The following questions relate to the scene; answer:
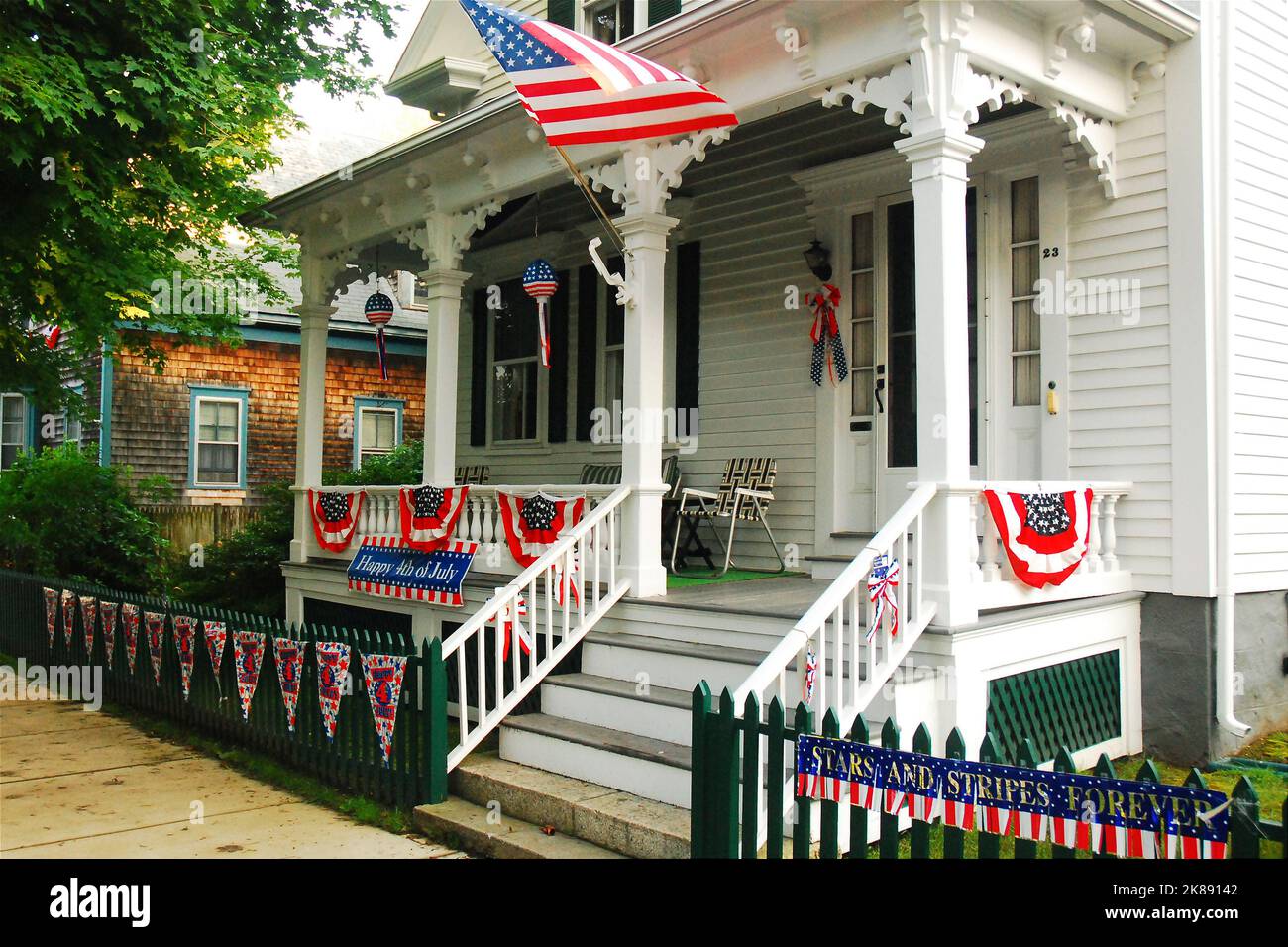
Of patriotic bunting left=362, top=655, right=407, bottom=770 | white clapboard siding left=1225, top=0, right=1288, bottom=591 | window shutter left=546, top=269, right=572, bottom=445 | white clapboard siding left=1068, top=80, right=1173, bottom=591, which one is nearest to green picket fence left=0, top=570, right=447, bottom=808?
patriotic bunting left=362, top=655, right=407, bottom=770

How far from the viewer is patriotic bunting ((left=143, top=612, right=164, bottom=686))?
8.89 meters

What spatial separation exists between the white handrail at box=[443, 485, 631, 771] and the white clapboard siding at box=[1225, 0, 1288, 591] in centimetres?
427

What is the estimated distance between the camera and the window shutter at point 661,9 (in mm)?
10500

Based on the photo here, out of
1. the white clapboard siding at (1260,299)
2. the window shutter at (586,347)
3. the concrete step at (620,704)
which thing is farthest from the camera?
the window shutter at (586,347)

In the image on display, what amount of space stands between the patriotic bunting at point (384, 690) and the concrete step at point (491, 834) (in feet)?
1.54

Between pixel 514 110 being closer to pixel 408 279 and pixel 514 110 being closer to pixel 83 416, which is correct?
pixel 83 416

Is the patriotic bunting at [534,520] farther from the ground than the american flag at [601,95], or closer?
closer

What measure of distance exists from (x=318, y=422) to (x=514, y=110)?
4.71m

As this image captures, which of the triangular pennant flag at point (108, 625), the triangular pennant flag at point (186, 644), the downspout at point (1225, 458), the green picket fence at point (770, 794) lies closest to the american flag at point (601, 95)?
the downspout at point (1225, 458)

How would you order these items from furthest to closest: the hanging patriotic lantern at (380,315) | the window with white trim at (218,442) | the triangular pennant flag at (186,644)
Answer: the window with white trim at (218,442)
the hanging patriotic lantern at (380,315)
the triangular pennant flag at (186,644)

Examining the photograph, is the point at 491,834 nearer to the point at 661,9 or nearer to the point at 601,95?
the point at 601,95

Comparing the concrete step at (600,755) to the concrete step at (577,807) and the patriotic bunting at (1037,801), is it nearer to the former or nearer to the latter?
the concrete step at (577,807)
